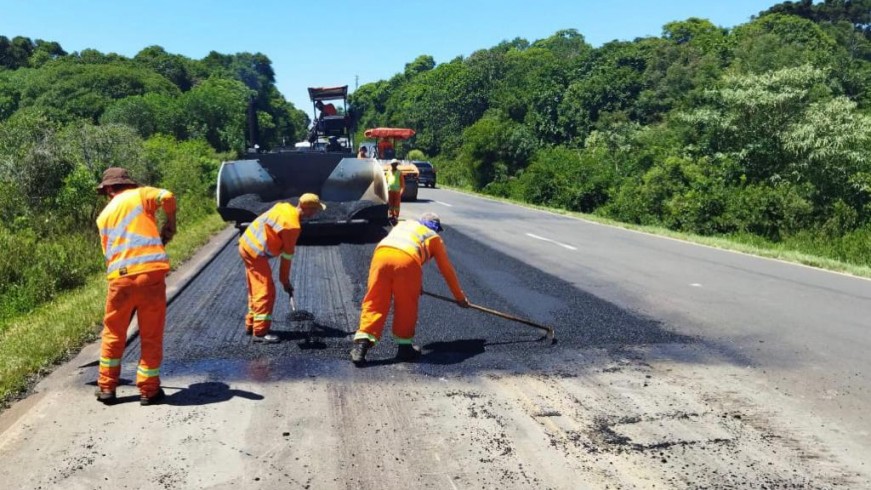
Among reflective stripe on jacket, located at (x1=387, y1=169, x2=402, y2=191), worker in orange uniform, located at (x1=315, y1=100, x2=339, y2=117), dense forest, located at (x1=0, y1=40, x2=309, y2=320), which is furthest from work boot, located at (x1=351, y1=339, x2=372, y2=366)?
worker in orange uniform, located at (x1=315, y1=100, x2=339, y2=117)

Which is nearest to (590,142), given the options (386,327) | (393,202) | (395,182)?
(393,202)

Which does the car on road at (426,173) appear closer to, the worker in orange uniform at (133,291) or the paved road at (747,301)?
the paved road at (747,301)

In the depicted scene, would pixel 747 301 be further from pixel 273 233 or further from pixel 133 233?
pixel 133 233

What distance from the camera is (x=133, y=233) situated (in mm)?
4594

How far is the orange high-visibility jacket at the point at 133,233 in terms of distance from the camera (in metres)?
4.53

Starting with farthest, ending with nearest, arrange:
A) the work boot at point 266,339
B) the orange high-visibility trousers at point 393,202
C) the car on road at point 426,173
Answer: the car on road at point 426,173
the orange high-visibility trousers at point 393,202
the work boot at point 266,339

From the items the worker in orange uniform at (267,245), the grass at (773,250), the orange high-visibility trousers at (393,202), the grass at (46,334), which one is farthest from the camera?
the orange high-visibility trousers at (393,202)

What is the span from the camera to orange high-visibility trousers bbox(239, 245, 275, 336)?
603 centimetres

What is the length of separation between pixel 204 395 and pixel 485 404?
6.31 feet

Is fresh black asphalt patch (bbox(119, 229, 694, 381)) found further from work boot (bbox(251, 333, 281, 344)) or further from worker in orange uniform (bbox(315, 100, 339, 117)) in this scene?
worker in orange uniform (bbox(315, 100, 339, 117))

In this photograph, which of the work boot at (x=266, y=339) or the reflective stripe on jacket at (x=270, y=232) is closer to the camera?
the work boot at (x=266, y=339)

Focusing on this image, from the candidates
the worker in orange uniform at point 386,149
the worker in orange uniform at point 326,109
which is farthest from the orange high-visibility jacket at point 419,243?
the worker in orange uniform at point 386,149

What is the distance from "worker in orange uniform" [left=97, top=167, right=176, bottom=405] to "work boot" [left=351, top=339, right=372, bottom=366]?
141 centimetres

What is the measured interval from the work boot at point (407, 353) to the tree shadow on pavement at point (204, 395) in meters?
1.27
